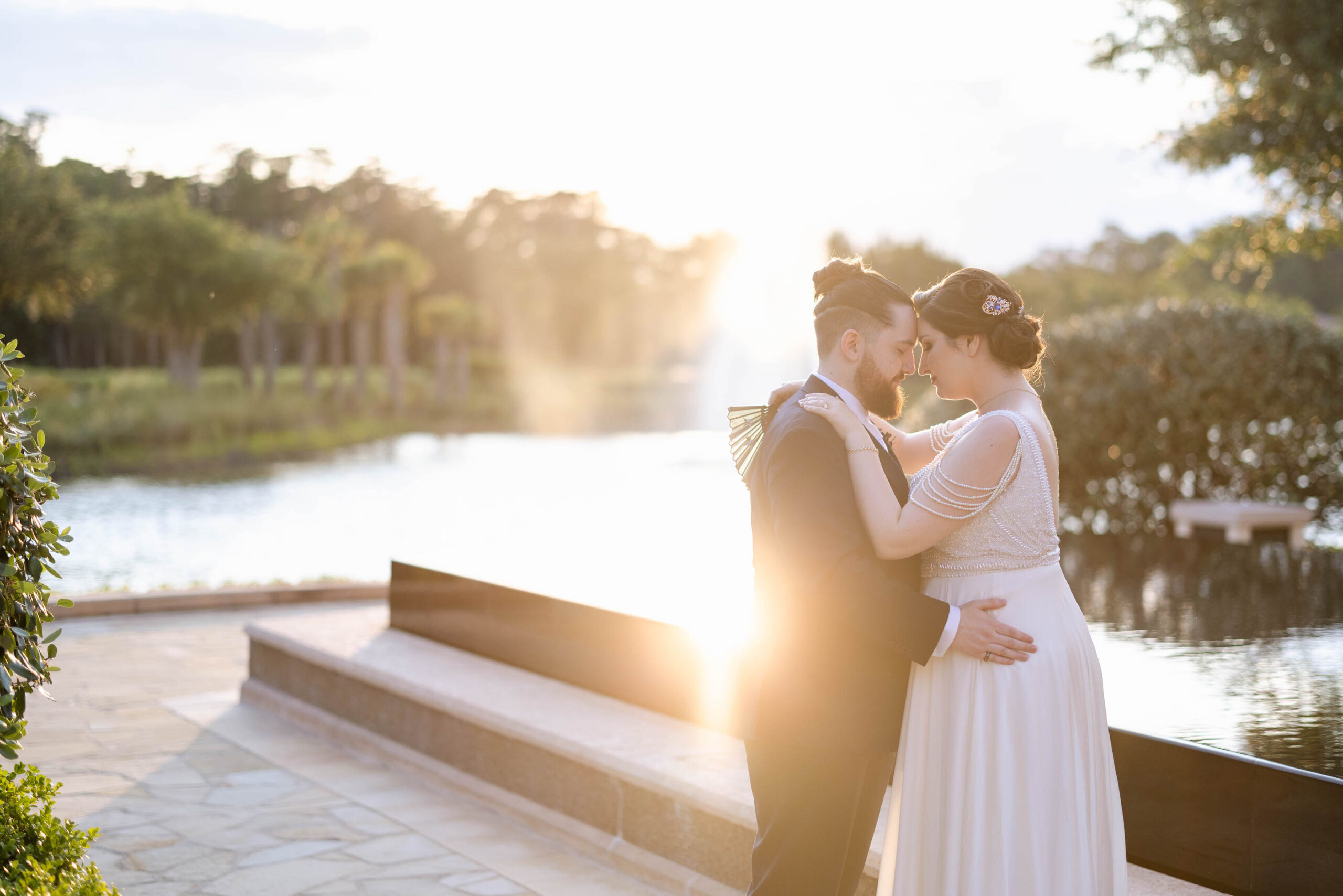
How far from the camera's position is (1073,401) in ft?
37.1

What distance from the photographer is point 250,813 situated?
495 centimetres

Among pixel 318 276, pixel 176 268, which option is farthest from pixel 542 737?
pixel 318 276

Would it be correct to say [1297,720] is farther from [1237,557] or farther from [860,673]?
[1237,557]

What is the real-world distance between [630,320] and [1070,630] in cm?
7194

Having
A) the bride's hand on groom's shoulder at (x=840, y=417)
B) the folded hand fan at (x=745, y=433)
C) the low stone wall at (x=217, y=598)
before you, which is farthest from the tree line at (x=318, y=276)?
the bride's hand on groom's shoulder at (x=840, y=417)

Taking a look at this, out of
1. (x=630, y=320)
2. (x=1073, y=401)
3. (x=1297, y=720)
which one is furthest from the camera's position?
(x=630, y=320)

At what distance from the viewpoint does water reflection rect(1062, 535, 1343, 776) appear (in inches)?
144

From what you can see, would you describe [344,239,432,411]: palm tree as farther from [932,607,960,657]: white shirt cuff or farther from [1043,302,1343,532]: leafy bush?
[932,607,960,657]: white shirt cuff

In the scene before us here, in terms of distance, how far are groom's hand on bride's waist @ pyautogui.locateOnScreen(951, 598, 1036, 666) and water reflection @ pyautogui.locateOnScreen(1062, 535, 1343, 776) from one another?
47.2 inches

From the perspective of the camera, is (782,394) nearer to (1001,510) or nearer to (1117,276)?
(1001,510)

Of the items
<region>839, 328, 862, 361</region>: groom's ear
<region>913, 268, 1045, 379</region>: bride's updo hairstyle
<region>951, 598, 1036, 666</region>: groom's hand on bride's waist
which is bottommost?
<region>951, 598, 1036, 666</region>: groom's hand on bride's waist

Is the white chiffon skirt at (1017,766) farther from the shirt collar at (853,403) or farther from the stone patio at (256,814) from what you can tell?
the stone patio at (256,814)

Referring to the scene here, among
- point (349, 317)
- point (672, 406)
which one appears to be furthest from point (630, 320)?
point (349, 317)

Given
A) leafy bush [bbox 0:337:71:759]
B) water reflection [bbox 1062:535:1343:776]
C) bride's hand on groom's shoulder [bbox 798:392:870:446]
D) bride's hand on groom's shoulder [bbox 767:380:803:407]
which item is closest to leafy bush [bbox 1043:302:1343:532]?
water reflection [bbox 1062:535:1343:776]
